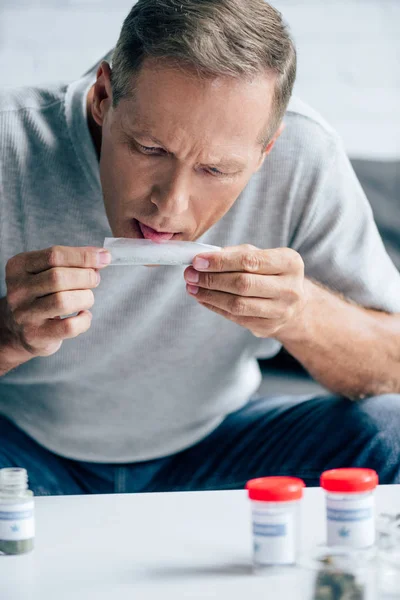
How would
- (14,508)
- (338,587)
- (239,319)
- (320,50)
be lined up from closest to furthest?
(338,587)
(14,508)
(239,319)
(320,50)

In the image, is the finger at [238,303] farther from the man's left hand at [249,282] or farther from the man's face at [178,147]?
the man's face at [178,147]

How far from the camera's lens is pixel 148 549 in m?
1.07

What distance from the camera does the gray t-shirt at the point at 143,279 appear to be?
5.25 feet

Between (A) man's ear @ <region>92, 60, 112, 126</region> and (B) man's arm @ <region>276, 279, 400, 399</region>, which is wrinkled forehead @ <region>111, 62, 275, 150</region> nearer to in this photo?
(A) man's ear @ <region>92, 60, 112, 126</region>

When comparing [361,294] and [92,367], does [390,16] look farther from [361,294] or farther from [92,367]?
[92,367]

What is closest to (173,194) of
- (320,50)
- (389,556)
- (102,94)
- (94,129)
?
(102,94)

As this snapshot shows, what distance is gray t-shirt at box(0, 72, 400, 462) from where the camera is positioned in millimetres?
1602

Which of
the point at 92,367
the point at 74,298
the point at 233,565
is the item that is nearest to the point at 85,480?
the point at 92,367

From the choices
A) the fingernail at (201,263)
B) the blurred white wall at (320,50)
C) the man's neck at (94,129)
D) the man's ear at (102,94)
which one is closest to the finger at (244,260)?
the fingernail at (201,263)

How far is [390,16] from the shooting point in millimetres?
3289

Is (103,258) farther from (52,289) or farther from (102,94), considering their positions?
(102,94)

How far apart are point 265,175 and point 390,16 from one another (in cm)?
197

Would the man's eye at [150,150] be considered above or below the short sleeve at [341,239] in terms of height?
above

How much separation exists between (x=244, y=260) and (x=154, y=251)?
155 mm
